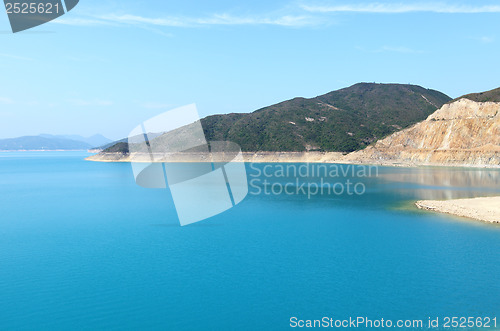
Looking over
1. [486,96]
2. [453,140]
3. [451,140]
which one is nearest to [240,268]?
[453,140]

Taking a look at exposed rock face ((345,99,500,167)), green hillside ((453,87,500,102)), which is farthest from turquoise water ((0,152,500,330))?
green hillside ((453,87,500,102))

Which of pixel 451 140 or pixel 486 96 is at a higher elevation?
pixel 486 96

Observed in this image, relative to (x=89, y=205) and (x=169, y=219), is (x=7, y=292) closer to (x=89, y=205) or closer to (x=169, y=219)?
(x=169, y=219)

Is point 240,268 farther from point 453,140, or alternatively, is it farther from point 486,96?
point 486,96

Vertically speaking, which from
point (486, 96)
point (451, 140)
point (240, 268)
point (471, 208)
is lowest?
point (451, 140)


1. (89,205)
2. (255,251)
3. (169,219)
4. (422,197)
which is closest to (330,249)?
(255,251)

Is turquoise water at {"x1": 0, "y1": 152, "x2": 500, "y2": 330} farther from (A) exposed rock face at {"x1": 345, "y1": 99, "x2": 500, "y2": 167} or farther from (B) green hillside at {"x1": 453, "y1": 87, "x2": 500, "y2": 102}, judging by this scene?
(B) green hillside at {"x1": 453, "y1": 87, "x2": 500, "y2": 102}
